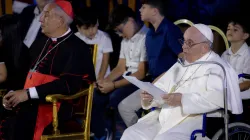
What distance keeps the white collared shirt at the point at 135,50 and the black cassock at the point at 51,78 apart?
42.0 inches

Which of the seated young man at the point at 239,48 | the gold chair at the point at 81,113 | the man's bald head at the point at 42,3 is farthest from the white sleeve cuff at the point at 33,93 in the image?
the man's bald head at the point at 42,3

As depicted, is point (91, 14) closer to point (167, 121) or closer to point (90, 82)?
point (90, 82)

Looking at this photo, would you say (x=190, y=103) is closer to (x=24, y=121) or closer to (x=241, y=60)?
(x=241, y=60)

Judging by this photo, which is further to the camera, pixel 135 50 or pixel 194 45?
pixel 135 50

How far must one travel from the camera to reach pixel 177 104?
4.74 m

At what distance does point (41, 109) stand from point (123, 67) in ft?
5.31

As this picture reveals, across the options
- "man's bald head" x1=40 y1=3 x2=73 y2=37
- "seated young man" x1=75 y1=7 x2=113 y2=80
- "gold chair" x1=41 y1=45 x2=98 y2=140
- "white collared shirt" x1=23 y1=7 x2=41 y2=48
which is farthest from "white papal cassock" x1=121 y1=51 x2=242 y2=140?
"white collared shirt" x1=23 y1=7 x2=41 y2=48

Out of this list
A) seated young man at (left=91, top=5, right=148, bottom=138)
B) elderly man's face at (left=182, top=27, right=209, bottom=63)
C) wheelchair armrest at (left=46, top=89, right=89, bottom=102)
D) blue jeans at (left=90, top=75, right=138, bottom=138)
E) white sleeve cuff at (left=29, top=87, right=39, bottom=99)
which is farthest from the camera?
blue jeans at (left=90, top=75, right=138, bottom=138)

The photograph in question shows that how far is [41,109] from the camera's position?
526 cm

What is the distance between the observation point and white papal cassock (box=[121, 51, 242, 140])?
4.64 metres

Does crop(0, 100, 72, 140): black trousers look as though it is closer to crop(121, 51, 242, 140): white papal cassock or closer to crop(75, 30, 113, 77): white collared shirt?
crop(121, 51, 242, 140): white papal cassock

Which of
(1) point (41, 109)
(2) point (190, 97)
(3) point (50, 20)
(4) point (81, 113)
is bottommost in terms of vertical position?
(4) point (81, 113)

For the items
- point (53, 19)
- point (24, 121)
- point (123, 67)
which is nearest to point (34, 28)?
point (123, 67)

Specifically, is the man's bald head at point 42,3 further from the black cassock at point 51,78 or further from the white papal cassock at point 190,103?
the white papal cassock at point 190,103
